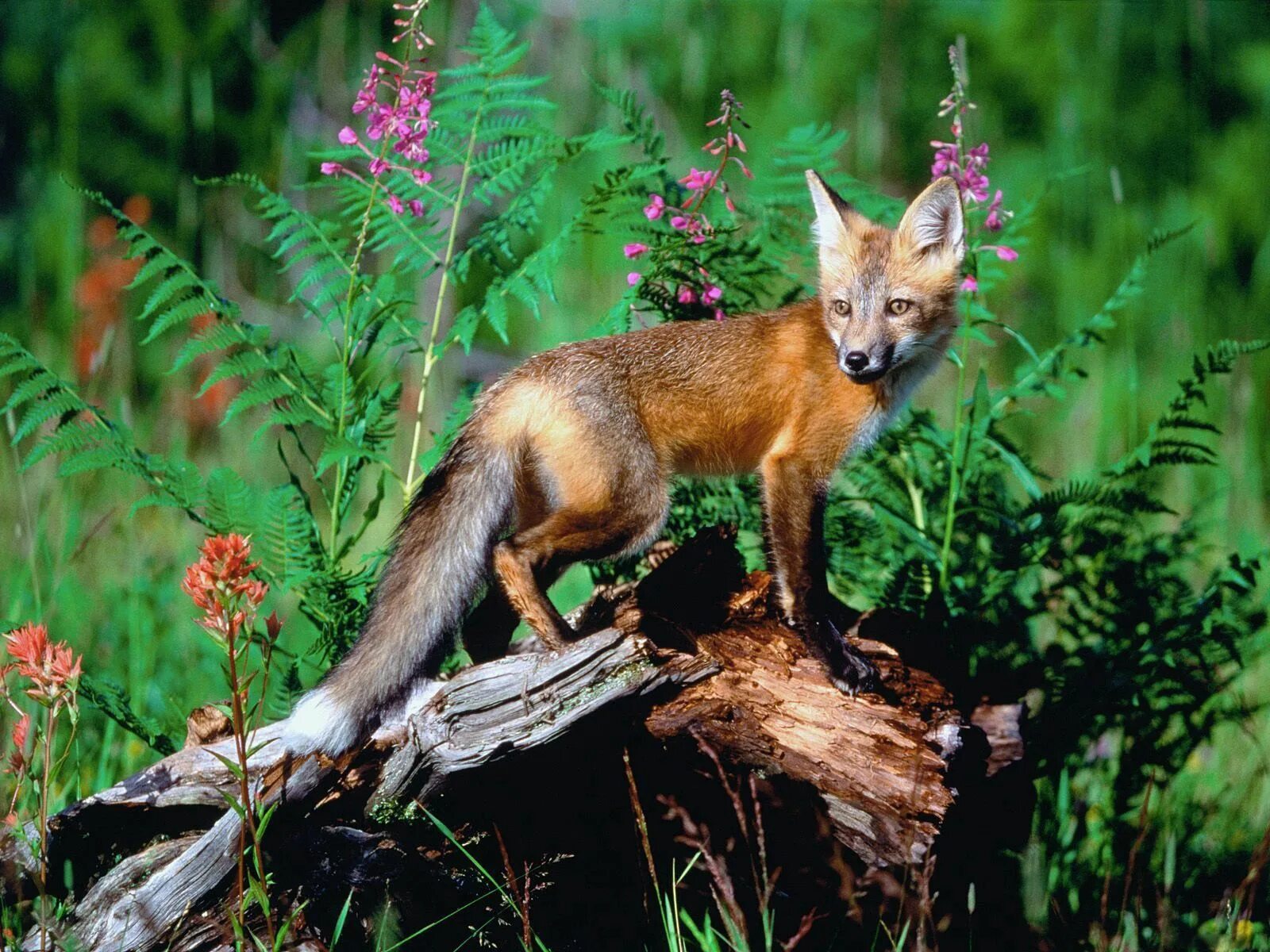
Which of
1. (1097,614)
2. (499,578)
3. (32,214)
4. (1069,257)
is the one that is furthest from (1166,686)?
(32,214)

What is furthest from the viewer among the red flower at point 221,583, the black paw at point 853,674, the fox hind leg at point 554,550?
the fox hind leg at point 554,550

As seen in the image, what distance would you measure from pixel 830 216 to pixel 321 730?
114 inches

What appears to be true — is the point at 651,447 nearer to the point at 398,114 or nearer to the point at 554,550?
the point at 554,550

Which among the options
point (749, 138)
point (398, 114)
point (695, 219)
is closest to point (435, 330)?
point (398, 114)

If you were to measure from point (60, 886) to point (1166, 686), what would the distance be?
3.73 metres

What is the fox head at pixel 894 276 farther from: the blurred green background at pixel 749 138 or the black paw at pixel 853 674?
the blurred green background at pixel 749 138

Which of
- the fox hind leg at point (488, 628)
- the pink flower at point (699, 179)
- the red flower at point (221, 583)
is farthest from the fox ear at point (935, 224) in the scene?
the red flower at point (221, 583)

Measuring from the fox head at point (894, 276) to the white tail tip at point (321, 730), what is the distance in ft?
7.36

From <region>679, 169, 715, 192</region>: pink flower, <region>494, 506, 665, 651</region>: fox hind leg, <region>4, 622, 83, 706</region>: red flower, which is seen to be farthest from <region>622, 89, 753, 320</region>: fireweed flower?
<region>4, 622, 83, 706</region>: red flower

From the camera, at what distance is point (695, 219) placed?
4.57 metres

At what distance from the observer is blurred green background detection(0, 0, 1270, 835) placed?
8.18 metres

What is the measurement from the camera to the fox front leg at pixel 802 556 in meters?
4.08

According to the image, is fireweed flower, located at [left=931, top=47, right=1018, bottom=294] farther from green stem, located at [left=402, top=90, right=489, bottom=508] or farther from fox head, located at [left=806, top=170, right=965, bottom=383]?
green stem, located at [left=402, top=90, right=489, bottom=508]

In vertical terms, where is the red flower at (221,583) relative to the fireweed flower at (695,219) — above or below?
below
